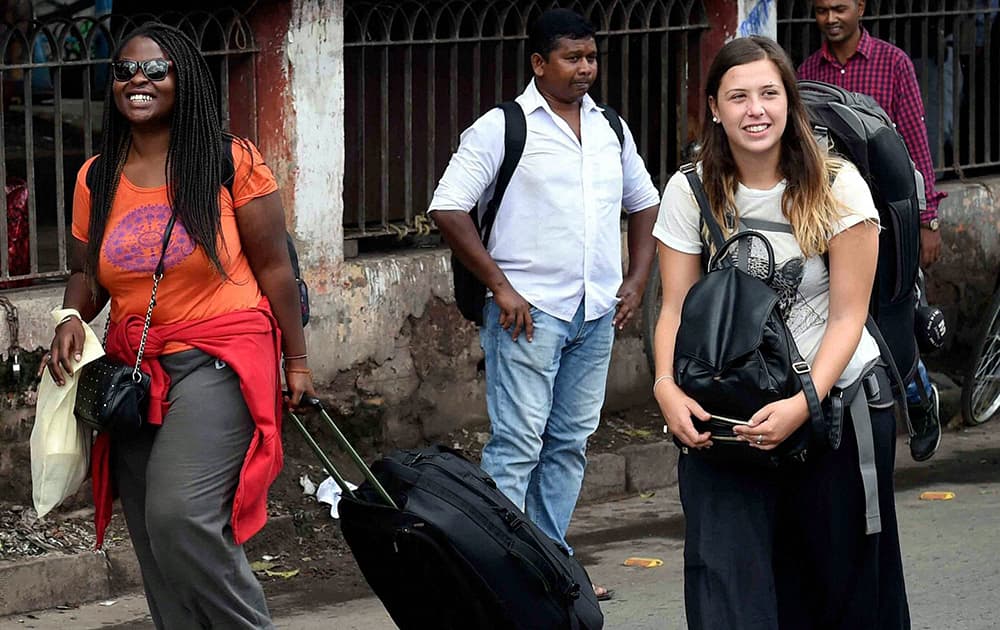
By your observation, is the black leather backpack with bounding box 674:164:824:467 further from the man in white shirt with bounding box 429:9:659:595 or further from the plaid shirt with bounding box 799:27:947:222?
the plaid shirt with bounding box 799:27:947:222

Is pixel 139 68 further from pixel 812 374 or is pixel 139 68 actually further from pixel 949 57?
pixel 949 57

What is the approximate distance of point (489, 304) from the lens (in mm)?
5344

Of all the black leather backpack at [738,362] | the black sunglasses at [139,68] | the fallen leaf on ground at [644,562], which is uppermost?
the black sunglasses at [139,68]

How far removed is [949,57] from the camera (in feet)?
29.0

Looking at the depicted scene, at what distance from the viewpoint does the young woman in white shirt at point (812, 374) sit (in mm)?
3676

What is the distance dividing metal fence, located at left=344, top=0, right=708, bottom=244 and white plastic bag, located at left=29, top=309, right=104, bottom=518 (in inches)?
108

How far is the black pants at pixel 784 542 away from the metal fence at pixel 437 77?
11.0 feet

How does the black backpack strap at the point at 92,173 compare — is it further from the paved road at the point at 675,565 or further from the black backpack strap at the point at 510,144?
the paved road at the point at 675,565

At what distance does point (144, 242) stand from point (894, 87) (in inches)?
148

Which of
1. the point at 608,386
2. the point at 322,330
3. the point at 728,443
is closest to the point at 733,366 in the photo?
the point at 728,443

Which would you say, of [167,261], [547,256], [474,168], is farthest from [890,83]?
[167,261]

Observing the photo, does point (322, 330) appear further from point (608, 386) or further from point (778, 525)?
point (778, 525)

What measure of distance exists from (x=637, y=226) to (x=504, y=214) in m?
0.54

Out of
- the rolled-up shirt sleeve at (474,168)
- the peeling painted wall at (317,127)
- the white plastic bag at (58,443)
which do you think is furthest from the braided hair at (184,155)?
the peeling painted wall at (317,127)
